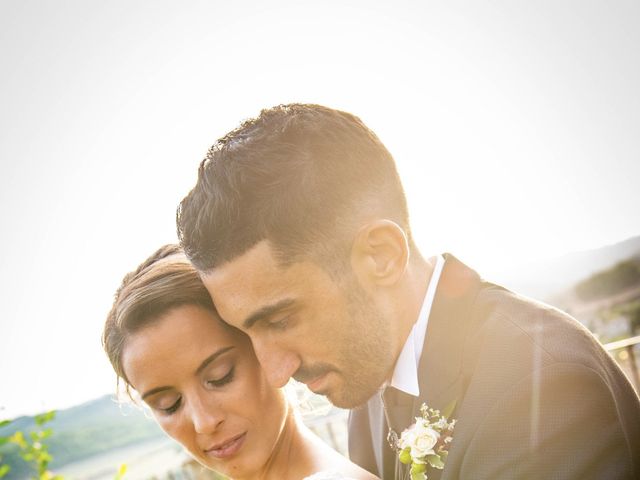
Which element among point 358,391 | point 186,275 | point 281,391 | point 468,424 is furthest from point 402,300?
point 186,275

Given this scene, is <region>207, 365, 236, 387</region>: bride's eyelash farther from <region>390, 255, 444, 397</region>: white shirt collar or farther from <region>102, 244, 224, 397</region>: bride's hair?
<region>390, 255, 444, 397</region>: white shirt collar

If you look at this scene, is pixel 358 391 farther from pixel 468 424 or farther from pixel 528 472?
pixel 528 472

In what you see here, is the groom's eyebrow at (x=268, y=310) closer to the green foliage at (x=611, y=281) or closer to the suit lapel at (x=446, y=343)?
the suit lapel at (x=446, y=343)

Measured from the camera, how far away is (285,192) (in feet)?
7.64

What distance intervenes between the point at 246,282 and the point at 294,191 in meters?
0.46

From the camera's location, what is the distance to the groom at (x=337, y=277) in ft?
7.19

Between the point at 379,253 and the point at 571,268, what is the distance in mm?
59122

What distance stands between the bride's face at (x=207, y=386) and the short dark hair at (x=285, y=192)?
0.38m

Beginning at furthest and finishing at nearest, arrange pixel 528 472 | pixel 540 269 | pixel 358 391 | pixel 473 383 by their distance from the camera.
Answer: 1. pixel 540 269
2. pixel 358 391
3. pixel 473 383
4. pixel 528 472

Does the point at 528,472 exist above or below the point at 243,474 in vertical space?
above

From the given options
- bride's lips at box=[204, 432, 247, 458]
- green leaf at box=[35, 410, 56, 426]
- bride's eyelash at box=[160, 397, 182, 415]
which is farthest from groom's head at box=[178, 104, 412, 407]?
green leaf at box=[35, 410, 56, 426]

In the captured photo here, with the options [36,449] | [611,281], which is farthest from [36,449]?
[611,281]

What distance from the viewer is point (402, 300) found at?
2.43 metres

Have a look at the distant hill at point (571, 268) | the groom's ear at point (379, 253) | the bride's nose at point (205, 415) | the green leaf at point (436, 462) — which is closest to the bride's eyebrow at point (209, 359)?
the bride's nose at point (205, 415)
